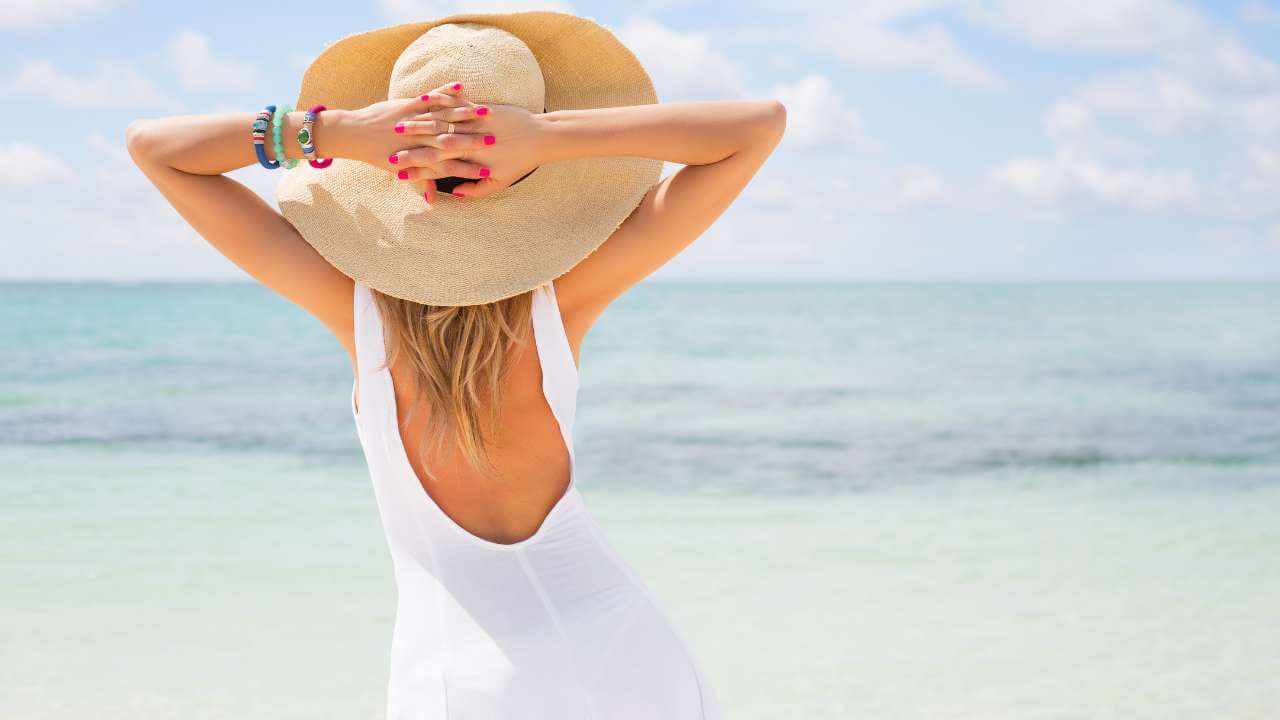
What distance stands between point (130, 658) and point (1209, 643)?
4.28 metres

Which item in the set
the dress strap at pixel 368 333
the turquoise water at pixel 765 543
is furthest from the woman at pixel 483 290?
the turquoise water at pixel 765 543

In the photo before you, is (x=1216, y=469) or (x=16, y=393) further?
(x=16, y=393)

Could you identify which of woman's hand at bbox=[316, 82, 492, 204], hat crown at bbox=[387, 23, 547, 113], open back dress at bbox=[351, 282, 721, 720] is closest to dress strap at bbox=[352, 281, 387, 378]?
open back dress at bbox=[351, 282, 721, 720]

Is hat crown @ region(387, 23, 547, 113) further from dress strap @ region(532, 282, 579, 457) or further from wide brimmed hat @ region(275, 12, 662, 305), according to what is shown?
dress strap @ region(532, 282, 579, 457)

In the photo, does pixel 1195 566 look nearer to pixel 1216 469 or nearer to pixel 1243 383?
pixel 1216 469

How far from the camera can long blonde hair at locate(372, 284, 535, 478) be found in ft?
4.80

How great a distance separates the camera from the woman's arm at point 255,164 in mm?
1462

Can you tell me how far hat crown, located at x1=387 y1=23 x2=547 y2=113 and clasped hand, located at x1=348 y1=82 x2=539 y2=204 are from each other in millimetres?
27

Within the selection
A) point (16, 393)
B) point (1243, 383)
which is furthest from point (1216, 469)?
point (16, 393)

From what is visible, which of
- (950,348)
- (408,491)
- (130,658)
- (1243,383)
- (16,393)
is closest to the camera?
A: (408,491)

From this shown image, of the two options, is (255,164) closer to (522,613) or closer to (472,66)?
(472,66)

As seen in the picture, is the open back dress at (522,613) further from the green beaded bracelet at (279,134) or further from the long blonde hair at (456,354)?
the green beaded bracelet at (279,134)

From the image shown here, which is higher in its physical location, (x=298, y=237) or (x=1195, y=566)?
(x=298, y=237)

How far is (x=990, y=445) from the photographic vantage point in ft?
32.0
